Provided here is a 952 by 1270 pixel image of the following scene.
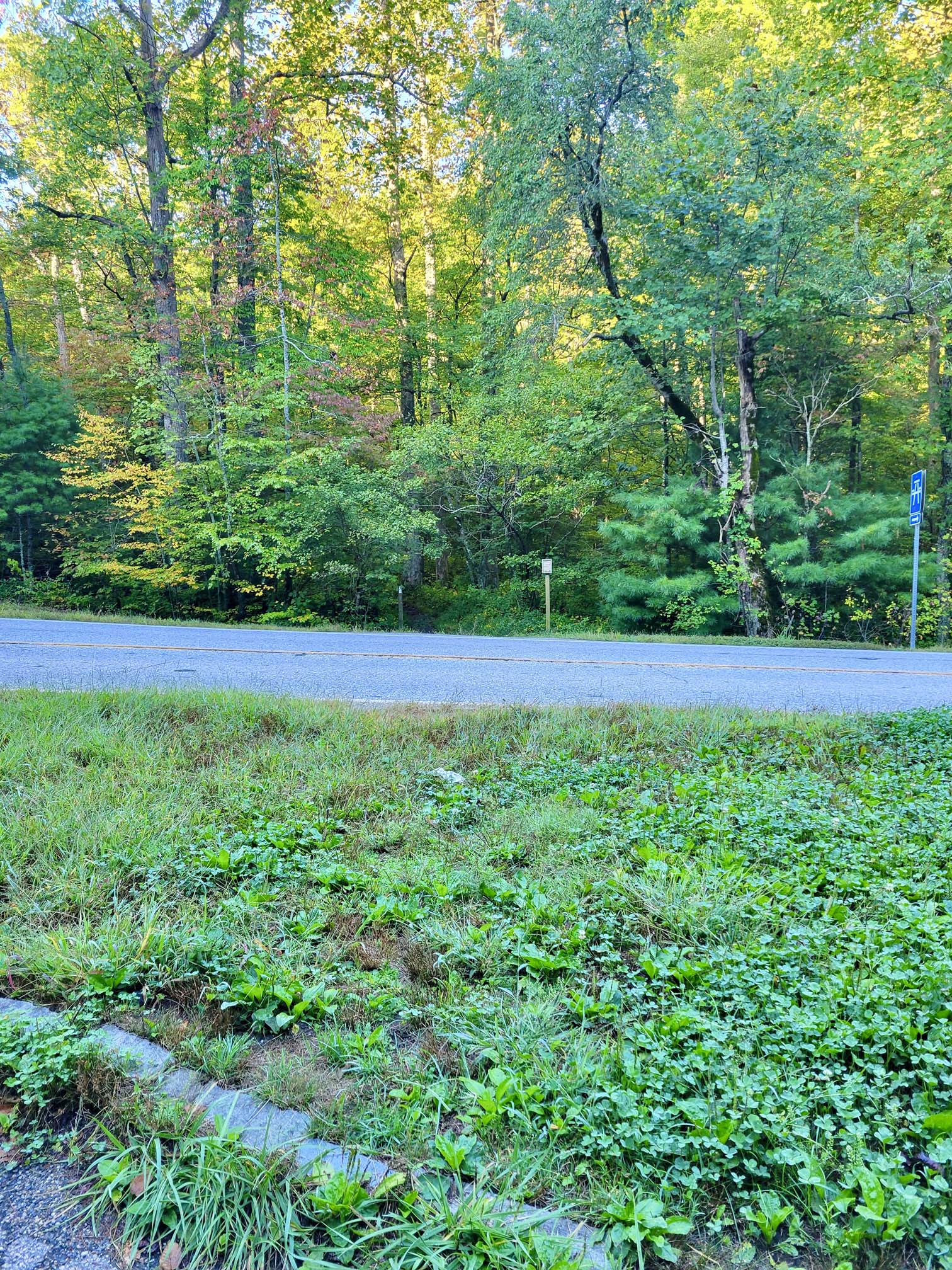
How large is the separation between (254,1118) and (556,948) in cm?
113

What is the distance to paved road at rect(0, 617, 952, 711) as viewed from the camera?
593cm

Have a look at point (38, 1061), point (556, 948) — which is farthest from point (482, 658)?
point (38, 1061)

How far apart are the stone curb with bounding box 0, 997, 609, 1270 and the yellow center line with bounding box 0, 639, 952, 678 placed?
224 inches

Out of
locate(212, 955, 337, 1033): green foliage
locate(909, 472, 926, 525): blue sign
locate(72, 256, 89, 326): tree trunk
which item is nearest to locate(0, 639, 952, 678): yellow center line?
locate(909, 472, 926, 525): blue sign

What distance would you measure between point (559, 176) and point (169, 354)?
25.9 feet

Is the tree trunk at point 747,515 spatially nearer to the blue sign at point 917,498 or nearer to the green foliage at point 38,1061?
the blue sign at point 917,498

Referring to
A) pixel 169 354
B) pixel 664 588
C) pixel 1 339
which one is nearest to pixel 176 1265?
pixel 664 588

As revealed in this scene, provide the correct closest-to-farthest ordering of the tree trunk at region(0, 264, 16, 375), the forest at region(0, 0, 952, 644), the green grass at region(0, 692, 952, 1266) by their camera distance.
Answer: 1. the green grass at region(0, 692, 952, 1266)
2. the forest at region(0, 0, 952, 644)
3. the tree trunk at region(0, 264, 16, 375)

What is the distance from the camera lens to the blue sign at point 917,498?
11062 millimetres

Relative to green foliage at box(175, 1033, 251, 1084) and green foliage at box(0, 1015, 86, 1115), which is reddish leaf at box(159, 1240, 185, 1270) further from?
green foliage at box(0, 1015, 86, 1115)

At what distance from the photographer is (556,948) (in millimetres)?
2518

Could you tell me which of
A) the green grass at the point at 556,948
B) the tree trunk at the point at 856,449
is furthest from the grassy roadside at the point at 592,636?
the green grass at the point at 556,948

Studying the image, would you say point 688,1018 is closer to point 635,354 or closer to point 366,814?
point 366,814

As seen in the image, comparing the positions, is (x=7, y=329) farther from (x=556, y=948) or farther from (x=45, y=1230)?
(x=45, y=1230)
